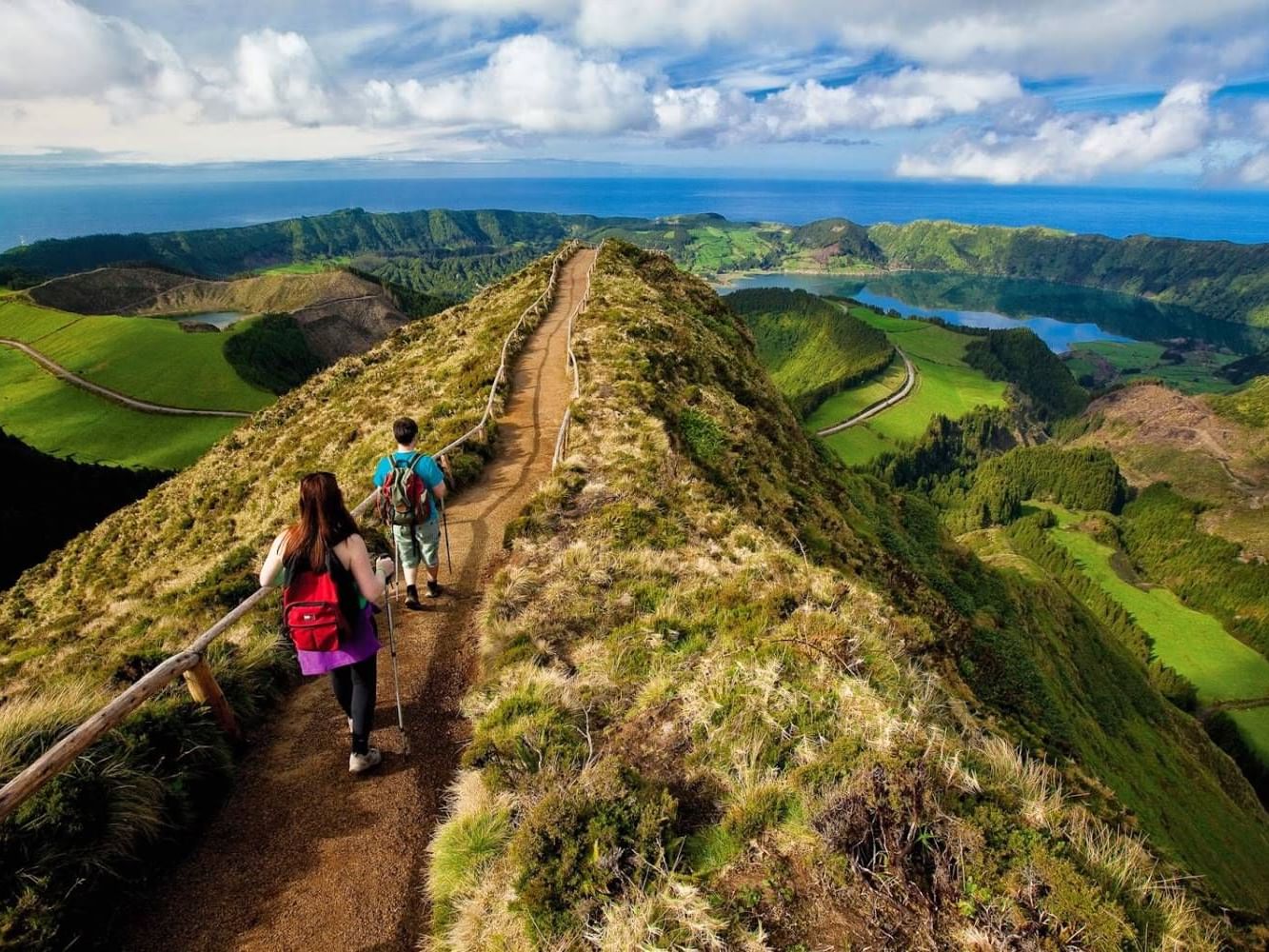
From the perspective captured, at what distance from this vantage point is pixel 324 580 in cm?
658

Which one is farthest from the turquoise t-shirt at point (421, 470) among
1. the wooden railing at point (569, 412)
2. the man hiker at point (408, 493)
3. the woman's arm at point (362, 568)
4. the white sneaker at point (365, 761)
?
the wooden railing at point (569, 412)

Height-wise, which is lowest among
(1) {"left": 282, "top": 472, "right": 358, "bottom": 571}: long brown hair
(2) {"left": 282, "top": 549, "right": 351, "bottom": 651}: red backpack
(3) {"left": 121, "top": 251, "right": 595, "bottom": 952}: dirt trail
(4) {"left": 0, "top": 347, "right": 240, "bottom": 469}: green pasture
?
(4) {"left": 0, "top": 347, "right": 240, "bottom": 469}: green pasture

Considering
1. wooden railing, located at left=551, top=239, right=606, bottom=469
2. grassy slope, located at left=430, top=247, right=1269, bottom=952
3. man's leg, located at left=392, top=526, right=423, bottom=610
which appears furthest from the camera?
wooden railing, located at left=551, top=239, right=606, bottom=469

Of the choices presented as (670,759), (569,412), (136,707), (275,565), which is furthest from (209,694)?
(569,412)

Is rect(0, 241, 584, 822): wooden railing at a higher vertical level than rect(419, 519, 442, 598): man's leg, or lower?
higher

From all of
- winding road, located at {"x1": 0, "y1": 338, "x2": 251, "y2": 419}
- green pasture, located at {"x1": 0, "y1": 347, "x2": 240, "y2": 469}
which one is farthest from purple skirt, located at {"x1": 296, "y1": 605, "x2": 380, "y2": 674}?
winding road, located at {"x1": 0, "y1": 338, "x2": 251, "y2": 419}

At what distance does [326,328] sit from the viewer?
469 ft

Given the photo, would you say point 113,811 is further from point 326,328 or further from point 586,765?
point 326,328

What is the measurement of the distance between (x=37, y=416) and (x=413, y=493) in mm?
100908

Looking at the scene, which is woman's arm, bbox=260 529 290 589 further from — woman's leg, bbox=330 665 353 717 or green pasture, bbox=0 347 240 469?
green pasture, bbox=0 347 240 469

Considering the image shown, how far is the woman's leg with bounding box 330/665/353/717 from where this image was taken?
745 centimetres

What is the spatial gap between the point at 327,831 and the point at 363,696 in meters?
1.47

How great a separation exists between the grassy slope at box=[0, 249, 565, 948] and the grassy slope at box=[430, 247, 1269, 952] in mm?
3122

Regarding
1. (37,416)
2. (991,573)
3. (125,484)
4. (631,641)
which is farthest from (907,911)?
(37,416)
